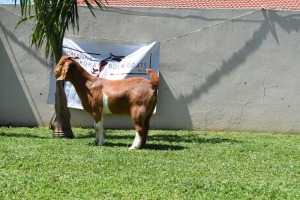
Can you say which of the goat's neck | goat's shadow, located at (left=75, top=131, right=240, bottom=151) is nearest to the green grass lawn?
goat's shadow, located at (left=75, top=131, right=240, bottom=151)

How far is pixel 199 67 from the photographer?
11.0 metres

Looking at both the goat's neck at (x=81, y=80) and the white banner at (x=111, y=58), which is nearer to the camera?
the goat's neck at (x=81, y=80)

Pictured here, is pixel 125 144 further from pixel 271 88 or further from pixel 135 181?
pixel 271 88

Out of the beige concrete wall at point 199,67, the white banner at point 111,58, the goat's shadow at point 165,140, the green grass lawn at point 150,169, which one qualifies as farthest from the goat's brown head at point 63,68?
the beige concrete wall at point 199,67

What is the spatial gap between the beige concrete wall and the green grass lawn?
5.48ft

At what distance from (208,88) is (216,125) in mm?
814

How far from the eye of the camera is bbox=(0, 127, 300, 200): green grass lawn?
505cm

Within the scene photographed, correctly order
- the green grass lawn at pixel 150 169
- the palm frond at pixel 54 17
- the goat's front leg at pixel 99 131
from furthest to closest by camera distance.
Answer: the palm frond at pixel 54 17 → the goat's front leg at pixel 99 131 → the green grass lawn at pixel 150 169

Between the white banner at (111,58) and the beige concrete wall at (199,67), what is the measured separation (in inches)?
7.0

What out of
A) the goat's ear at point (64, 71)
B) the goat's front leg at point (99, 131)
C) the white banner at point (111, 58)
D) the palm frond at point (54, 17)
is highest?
the palm frond at point (54, 17)

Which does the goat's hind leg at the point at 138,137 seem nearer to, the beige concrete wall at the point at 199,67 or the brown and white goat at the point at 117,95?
the brown and white goat at the point at 117,95

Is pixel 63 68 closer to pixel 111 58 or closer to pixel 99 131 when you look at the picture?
pixel 99 131

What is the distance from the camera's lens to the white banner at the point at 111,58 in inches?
433

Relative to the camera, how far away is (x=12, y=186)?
514 centimetres
